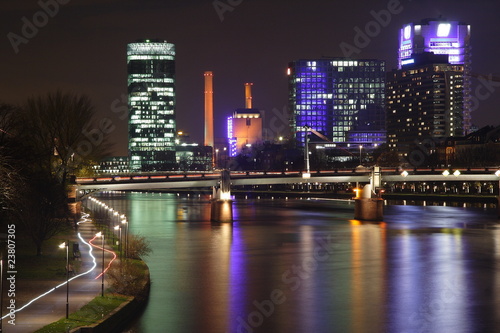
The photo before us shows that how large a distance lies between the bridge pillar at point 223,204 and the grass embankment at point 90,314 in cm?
6288

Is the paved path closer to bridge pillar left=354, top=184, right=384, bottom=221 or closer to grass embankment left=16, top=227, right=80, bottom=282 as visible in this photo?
grass embankment left=16, top=227, right=80, bottom=282

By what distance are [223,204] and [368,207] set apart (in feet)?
65.7

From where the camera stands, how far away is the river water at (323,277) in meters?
40.6

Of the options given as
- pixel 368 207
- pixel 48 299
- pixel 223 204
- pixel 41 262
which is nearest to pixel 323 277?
pixel 41 262

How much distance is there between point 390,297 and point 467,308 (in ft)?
16.4

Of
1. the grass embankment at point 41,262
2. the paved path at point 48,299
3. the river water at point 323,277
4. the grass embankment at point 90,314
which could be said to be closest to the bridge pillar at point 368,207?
the river water at point 323,277

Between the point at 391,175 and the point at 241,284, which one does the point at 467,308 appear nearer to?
the point at 241,284

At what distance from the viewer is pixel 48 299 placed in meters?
35.9

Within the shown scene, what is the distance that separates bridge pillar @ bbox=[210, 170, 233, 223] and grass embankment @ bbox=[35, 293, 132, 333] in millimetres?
62883

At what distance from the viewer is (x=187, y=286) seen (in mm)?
51000

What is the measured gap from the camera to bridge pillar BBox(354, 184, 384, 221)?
350 feet

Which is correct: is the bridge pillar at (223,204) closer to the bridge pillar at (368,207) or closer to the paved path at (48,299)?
the bridge pillar at (368,207)

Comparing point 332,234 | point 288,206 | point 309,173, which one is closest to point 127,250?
point 332,234

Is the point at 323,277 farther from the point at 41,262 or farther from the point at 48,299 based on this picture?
the point at 48,299
